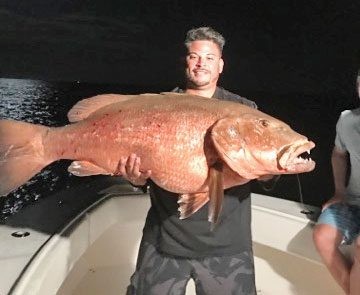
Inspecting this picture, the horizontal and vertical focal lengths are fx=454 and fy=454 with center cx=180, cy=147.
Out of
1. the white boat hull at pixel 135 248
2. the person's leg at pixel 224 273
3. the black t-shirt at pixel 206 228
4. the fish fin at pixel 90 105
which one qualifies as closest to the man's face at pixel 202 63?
the black t-shirt at pixel 206 228

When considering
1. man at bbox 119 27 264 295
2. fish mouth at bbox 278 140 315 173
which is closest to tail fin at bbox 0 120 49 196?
man at bbox 119 27 264 295

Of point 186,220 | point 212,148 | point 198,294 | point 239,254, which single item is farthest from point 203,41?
point 198,294

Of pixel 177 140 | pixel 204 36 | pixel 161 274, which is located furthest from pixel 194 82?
pixel 161 274

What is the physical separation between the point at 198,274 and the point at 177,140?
0.96 meters

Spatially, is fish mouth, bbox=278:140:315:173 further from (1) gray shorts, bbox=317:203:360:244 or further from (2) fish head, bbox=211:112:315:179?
(1) gray shorts, bbox=317:203:360:244

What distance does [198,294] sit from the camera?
9.94 feet

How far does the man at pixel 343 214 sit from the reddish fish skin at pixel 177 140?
4.37 feet

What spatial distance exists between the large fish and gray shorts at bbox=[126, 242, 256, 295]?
1.74ft

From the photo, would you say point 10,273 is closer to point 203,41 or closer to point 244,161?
point 244,161

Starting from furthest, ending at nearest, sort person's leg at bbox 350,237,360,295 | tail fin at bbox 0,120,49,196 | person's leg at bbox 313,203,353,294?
person's leg at bbox 313,203,353,294
person's leg at bbox 350,237,360,295
tail fin at bbox 0,120,49,196

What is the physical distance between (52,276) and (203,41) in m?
1.91

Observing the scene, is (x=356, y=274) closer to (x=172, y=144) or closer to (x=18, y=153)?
(x=172, y=144)

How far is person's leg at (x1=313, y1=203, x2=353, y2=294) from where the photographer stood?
11.1 feet

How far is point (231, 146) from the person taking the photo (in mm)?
2404
